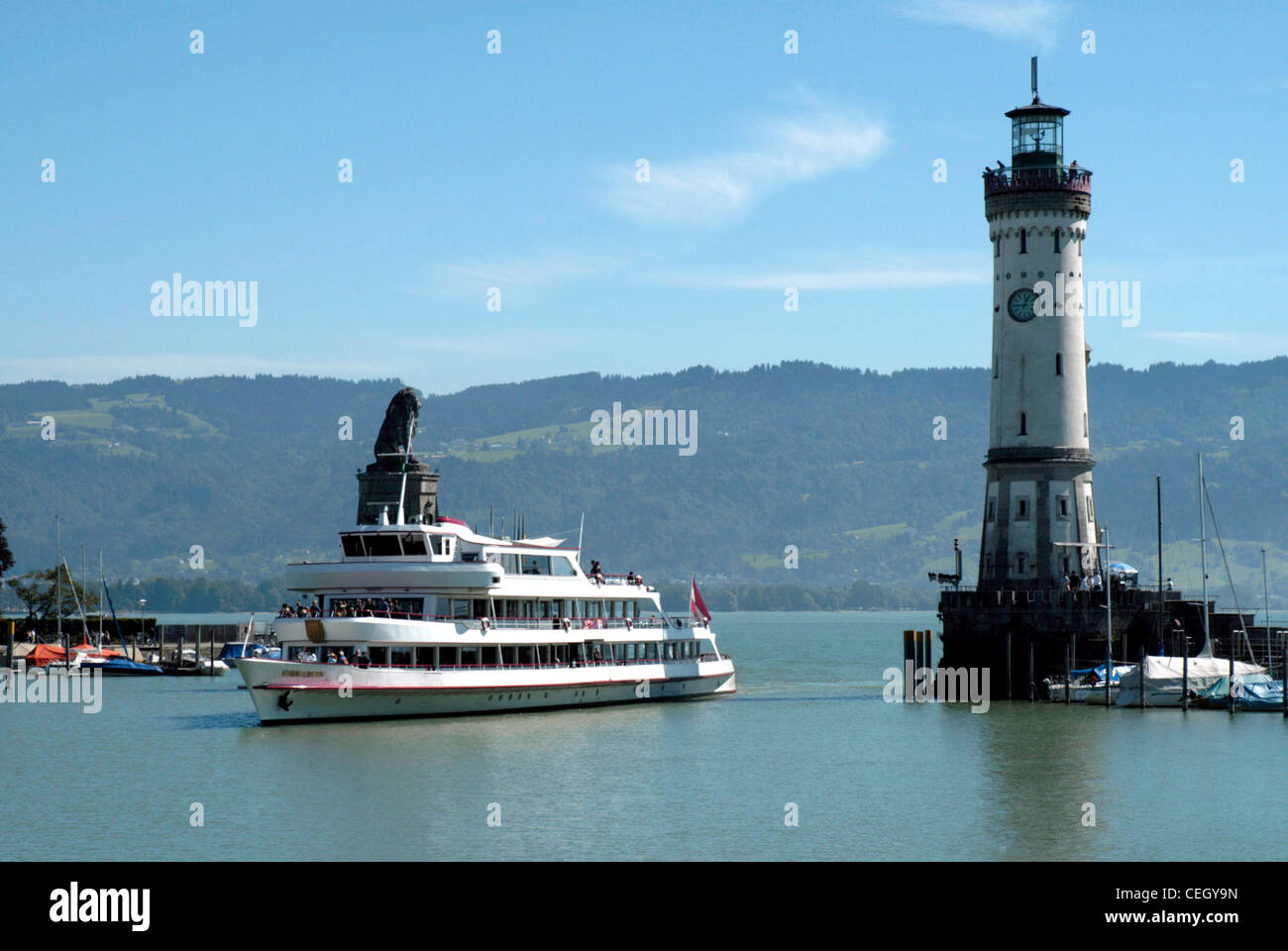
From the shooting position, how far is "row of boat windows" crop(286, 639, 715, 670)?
197ft

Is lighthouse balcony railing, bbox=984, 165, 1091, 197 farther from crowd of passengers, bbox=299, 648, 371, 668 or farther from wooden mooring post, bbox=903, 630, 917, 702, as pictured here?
crowd of passengers, bbox=299, 648, 371, 668

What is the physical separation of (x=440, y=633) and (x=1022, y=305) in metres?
31.5

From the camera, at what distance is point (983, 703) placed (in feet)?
242

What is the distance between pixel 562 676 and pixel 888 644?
129250 millimetres

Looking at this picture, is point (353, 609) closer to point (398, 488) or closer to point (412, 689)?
point (412, 689)

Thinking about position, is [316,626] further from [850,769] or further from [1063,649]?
[1063,649]

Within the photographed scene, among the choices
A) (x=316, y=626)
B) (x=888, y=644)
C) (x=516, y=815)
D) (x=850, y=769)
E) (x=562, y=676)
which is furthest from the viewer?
(x=888, y=644)

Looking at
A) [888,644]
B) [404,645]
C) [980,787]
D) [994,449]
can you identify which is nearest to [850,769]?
[980,787]

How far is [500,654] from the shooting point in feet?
213

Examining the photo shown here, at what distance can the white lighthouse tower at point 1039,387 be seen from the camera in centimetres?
7638

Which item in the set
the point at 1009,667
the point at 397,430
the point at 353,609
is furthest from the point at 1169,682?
the point at 397,430

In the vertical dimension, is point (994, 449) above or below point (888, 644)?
above
